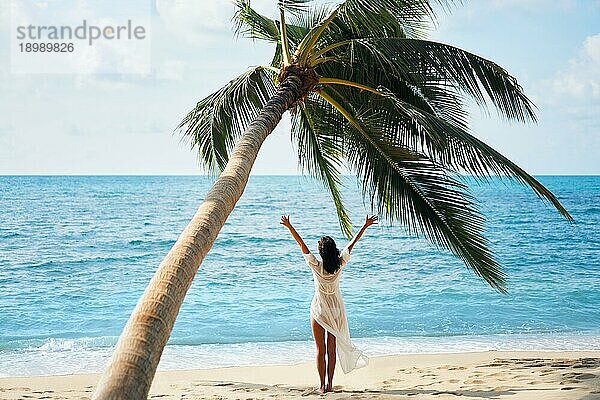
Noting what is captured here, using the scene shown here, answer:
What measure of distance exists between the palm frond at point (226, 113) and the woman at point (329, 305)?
2.28m

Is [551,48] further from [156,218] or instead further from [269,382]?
[269,382]

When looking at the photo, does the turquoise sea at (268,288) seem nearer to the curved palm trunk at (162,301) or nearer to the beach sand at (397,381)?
A: the beach sand at (397,381)

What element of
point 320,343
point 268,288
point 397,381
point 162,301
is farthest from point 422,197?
point 268,288

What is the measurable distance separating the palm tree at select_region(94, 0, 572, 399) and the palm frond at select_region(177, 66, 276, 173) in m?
0.01

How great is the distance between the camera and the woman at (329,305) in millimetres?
7176

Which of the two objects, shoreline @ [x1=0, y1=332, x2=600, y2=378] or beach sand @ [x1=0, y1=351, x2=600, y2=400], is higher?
beach sand @ [x1=0, y1=351, x2=600, y2=400]

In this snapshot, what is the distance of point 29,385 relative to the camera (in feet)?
28.8

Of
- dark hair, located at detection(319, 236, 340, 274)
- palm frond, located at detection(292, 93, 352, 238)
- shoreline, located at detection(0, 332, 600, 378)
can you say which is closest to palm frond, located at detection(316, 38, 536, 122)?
palm frond, located at detection(292, 93, 352, 238)

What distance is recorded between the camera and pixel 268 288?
1931 centimetres

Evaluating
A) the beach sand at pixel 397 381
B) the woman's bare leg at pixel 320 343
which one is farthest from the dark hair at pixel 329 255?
the beach sand at pixel 397 381

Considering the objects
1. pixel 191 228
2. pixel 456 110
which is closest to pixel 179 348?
pixel 456 110

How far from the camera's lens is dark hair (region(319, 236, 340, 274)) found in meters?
7.11

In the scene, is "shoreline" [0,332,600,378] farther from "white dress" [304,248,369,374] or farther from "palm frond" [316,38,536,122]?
"palm frond" [316,38,536,122]

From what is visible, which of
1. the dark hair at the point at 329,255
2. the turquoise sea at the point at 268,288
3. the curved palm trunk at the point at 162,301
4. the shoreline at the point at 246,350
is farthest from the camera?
the turquoise sea at the point at 268,288
